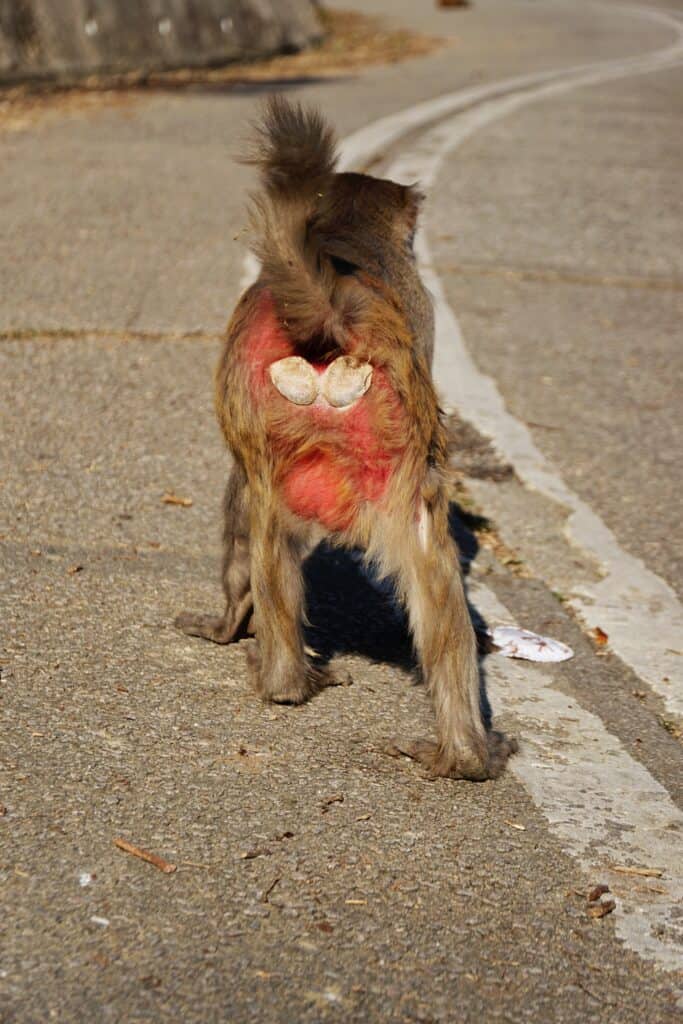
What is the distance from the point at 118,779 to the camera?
3316 mm

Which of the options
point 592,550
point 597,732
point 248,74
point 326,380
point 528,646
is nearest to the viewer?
point 326,380

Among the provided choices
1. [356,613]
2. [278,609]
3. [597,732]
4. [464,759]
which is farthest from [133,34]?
[464,759]

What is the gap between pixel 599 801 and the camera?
3.49 m

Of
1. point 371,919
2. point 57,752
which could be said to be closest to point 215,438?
point 57,752

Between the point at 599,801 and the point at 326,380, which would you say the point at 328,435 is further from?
the point at 599,801

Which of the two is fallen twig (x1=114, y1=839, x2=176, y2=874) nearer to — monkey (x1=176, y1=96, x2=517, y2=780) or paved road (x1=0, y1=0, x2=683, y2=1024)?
paved road (x1=0, y1=0, x2=683, y2=1024)

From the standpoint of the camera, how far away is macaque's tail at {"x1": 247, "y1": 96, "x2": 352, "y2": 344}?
3.19 m

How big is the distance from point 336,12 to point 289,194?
18229 millimetres

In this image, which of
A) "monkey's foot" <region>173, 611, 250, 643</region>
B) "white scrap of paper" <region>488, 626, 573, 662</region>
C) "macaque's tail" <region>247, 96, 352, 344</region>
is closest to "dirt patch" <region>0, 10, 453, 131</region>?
"monkey's foot" <region>173, 611, 250, 643</region>

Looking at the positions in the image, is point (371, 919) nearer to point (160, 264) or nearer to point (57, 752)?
point (57, 752)

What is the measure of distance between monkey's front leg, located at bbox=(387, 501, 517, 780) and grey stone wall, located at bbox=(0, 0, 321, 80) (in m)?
9.71

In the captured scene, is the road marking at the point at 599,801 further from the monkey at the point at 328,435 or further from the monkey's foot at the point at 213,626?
the monkey's foot at the point at 213,626

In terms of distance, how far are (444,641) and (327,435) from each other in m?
0.55

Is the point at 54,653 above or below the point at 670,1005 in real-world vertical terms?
above
